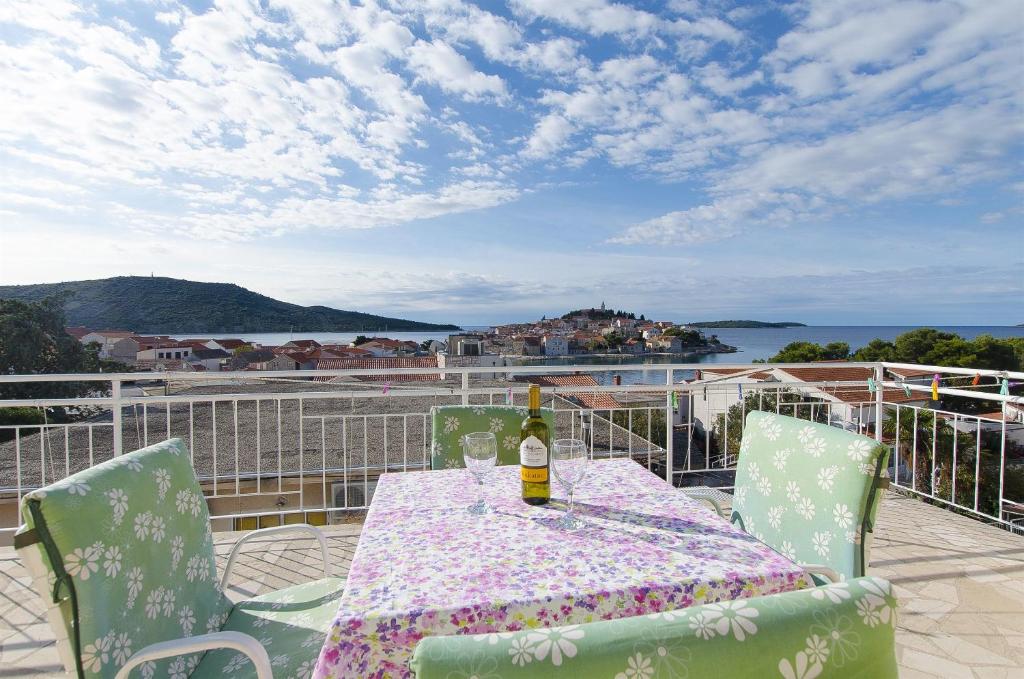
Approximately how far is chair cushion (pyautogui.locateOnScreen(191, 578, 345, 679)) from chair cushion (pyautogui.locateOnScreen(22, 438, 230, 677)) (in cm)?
6

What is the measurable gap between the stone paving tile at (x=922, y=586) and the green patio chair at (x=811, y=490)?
0.34m

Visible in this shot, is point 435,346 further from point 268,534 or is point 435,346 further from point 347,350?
point 268,534

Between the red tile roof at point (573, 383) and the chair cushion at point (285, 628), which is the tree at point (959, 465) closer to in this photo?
the red tile roof at point (573, 383)

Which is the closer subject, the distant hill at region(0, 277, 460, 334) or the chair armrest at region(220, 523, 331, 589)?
the chair armrest at region(220, 523, 331, 589)

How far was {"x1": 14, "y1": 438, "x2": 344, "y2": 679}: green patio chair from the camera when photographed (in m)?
0.94

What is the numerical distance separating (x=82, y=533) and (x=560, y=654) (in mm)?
1034

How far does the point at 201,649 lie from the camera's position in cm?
96

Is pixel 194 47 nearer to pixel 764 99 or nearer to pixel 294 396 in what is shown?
pixel 294 396

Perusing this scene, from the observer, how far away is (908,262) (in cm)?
1536

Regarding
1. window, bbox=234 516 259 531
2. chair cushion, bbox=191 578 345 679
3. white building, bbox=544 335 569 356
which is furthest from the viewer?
white building, bbox=544 335 569 356

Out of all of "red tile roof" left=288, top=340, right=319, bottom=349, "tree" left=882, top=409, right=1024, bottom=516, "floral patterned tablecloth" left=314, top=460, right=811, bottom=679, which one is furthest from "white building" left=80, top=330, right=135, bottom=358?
"tree" left=882, top=409, right=1024, bottom=516

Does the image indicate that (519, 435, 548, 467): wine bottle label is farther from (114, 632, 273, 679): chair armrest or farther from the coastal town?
the coastal town

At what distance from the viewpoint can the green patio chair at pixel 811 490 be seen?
1352mm

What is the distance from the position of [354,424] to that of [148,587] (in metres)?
6.96
